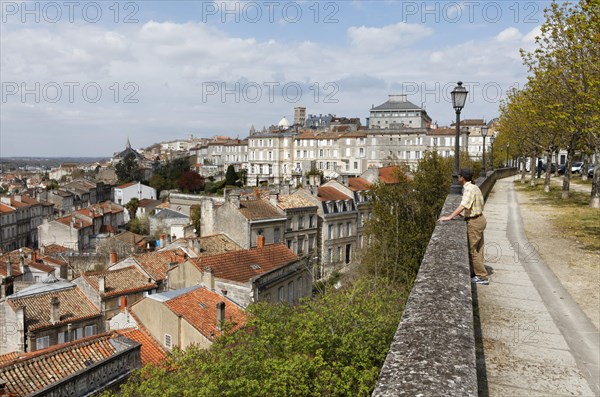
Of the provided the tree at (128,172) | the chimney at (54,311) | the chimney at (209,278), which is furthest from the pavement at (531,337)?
the tree at (128,172)

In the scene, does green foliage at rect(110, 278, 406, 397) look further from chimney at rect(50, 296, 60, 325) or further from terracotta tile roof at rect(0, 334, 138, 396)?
chimney at rect(50, 296, 60, 325)

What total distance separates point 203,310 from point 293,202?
2284 cm

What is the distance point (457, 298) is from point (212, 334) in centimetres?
1617

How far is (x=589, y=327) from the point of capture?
7031 mm

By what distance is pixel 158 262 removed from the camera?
110 ft

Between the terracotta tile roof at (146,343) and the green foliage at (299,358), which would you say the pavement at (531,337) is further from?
the terracotta tile roof at (146,343)

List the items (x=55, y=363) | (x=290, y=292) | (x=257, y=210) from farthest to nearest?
(x=257, y=210)
(x=290, y=292)
(x=55, y=363)

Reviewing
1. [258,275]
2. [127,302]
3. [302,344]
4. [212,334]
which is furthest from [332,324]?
[127,302]

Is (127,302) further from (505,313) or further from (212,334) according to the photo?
(505,313)

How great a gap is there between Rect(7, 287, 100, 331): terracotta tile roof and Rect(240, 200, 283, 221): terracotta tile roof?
45.1ft

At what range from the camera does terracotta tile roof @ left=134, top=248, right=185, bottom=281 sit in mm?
32188

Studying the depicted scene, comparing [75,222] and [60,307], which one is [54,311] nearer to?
[60,307]

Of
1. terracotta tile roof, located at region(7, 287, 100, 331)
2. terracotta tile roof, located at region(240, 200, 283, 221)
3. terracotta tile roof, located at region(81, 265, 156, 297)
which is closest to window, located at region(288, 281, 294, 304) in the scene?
terracotta tile roof, located at region(81, 265, 156, 297)

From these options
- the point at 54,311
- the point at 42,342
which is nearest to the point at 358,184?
the point at 54,311
